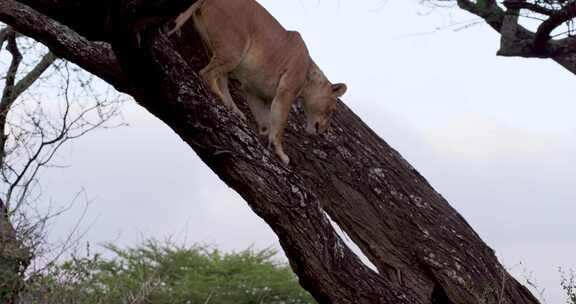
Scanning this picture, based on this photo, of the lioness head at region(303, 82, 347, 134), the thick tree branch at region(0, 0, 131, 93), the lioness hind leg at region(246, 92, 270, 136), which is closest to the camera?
the thick tree branch at region(0, 0, 131, 93)

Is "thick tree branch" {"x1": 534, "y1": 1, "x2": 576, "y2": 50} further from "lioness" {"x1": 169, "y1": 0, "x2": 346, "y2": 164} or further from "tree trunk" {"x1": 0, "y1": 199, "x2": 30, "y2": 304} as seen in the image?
"tree trunk" {"x1": 0, "y1": 199, "x2": 30, "y2": 304}

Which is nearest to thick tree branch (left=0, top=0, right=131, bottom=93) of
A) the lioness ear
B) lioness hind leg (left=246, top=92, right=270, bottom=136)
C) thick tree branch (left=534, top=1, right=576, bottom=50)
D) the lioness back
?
the lioness back

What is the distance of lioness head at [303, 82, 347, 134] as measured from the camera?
26.6 ft

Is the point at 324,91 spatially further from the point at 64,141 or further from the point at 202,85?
the point at 64,141

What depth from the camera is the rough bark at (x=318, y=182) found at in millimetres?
5754

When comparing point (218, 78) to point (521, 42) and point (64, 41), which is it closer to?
point (64, 41)

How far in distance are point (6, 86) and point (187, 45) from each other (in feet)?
13.2

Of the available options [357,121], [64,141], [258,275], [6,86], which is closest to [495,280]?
[357,121]

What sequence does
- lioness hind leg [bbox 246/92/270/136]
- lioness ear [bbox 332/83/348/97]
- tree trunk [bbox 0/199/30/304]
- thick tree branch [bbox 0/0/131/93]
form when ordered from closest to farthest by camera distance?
thick tree branch [bbox 0/0/131/93]
lioness hind leg [bbox 246/92/270/136]
lioness ear [bbox 332/83/348/97]
tree trunk [bbox 0/199/30/304]

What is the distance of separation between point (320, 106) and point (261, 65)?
0.97 meters

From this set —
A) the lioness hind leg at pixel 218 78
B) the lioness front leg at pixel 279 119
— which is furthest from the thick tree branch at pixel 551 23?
the lioness hind leg at pixel 218 78

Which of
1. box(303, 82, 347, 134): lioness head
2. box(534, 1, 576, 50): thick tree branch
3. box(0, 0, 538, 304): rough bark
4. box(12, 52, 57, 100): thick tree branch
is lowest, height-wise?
box(0, 0, 538, 304): rough bark

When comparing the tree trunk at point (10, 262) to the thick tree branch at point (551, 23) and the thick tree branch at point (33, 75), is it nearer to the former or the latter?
the thick tree branch at point (33, 75)

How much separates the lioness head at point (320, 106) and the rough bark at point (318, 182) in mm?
88
